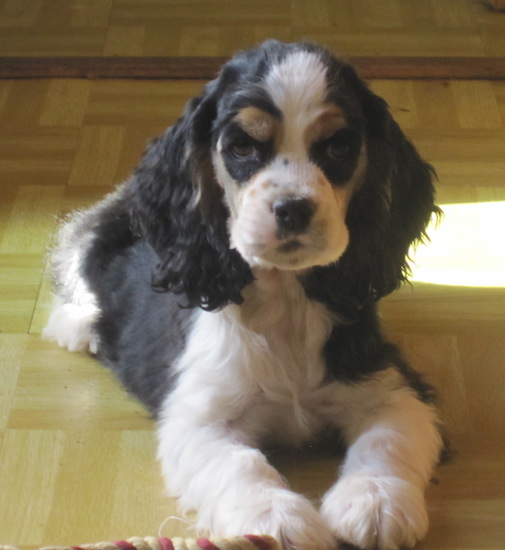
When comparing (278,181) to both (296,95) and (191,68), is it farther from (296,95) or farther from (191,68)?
(191,68)

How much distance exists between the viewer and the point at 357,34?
4.60 meters

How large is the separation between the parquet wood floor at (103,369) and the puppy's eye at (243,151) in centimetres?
76

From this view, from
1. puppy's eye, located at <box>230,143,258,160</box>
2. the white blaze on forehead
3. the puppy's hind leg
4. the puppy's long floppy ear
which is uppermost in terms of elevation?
the white blaze on forehead

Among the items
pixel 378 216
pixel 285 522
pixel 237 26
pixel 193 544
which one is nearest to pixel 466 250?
pixel 378 216

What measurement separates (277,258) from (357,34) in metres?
2.70

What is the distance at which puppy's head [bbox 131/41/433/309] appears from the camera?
2.10m

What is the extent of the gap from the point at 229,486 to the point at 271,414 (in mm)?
298

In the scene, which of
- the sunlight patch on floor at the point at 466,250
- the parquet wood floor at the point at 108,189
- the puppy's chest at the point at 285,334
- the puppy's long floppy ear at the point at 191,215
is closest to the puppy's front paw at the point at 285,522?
the parquet wood floor at the point at 108,189

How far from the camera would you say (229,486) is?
2.23m

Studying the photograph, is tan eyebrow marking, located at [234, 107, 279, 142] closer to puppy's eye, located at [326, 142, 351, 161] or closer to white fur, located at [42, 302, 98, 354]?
puppy's eye, located at [326, 142, 351, 161]

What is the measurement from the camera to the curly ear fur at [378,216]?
2322 millimetres

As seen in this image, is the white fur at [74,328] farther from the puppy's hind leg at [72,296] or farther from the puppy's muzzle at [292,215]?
the puppy's muzzle at [292,215]

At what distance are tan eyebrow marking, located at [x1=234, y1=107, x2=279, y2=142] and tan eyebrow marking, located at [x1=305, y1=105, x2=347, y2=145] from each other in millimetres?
68

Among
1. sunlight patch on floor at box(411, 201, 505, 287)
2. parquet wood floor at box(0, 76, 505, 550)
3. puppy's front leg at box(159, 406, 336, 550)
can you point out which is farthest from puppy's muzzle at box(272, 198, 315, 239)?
sunlight patch on floor at box(411, 201, 505, 287)
